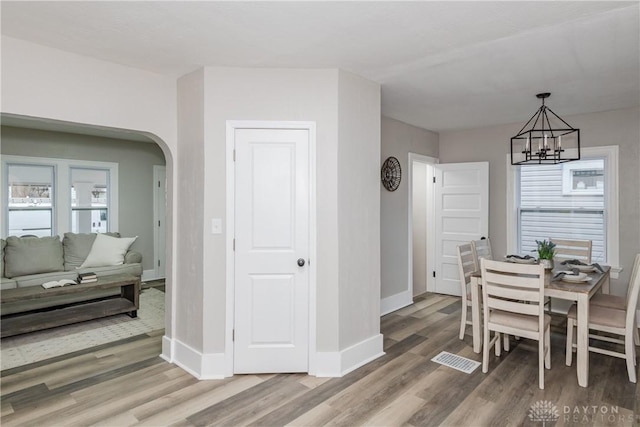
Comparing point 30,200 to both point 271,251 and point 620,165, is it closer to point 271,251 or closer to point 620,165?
point 271,251

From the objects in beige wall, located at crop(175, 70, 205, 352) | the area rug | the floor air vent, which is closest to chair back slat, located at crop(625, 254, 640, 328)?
the floor air vent

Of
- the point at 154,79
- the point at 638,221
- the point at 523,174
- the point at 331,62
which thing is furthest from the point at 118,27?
the point at 638,221

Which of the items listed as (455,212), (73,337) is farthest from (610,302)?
(73,337)

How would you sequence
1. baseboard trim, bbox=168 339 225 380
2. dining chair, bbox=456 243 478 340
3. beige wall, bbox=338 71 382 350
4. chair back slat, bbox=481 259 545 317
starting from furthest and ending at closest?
dining chair, bbox=456 243 478 340, beige wall, bbox=338 71 382 350, baseboard trim, bbox=168 339 225 380, chair back slat, bbox=481 259 545 317

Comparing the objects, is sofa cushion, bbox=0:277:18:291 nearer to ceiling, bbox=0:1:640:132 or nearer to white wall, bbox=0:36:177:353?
white wall, bbox=0:36:177:353

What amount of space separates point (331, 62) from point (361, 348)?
2.42 meters

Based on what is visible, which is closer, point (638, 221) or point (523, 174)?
point (638, 221)

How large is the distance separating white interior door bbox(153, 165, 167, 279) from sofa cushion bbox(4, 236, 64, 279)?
176 cm

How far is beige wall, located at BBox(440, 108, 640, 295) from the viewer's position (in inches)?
166

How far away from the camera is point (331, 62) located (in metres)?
2.91

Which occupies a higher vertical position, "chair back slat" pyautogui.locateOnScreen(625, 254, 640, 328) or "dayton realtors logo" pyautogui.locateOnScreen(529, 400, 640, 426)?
"chair back slat" pyautogui.locateOnScreen(625, 254, 640, 328)

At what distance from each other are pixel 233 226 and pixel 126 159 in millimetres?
4326

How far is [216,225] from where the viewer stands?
3.02 metres

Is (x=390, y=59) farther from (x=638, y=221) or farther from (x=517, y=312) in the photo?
(x=638, y=221)
